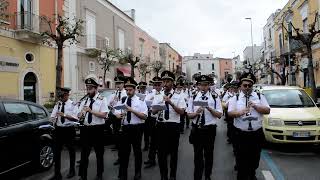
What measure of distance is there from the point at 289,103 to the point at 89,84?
5.98 metres

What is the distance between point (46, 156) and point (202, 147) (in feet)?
11.6

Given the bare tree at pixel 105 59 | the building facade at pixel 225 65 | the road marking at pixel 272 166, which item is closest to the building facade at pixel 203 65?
the building facade at pixel 225 65

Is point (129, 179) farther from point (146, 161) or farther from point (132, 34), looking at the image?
point (132, 34)

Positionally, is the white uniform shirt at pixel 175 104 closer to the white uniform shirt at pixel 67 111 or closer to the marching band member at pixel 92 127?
the marching band member at pixel 92 127

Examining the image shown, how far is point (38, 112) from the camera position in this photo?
832cm

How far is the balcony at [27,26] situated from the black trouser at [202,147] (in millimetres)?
14263

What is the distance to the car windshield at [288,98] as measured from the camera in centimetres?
1080

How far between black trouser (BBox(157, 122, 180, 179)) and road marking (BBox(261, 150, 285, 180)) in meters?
1.94

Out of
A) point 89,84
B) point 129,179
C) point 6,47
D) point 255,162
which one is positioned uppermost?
point 6,47

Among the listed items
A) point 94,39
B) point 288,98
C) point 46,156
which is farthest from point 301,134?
point 94,39

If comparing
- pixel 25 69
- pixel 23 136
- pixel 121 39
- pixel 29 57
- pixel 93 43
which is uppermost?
pixel 121 39

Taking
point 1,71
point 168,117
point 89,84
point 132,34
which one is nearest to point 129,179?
point 168,117

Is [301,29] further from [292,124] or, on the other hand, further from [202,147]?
[202,147]

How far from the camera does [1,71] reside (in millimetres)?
17688
